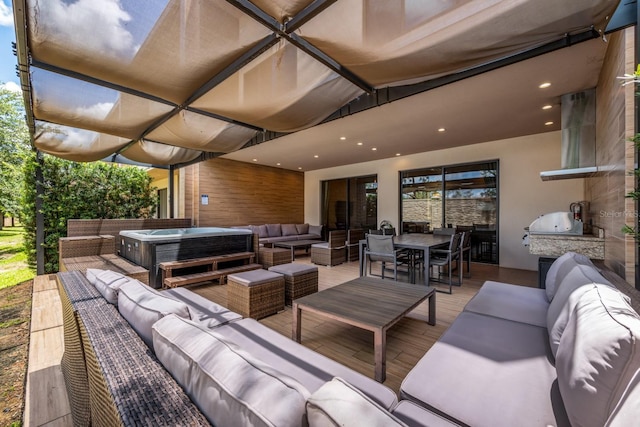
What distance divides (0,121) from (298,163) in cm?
1060

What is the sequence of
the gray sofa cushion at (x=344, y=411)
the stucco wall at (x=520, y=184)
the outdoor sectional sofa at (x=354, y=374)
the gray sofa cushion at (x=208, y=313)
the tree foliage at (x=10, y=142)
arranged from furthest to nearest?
the tree foliage at (x=10, y=142)
the stucco wall at (x=520, y=184)
the gray sofa cushion at (x=208, y=313)
the outdoor sectional sofa at (x=354, y=374)
the gray sofa cushion at (x=344, y=411)

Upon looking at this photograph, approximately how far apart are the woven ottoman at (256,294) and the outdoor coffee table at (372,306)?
71 centimetres

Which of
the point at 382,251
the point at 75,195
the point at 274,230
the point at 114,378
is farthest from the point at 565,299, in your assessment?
the point at 75,195

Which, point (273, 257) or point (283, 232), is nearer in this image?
point (273, 257)

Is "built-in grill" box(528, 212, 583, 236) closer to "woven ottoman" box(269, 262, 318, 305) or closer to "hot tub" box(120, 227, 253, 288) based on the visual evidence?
"woven ottoman" box(269, 262, 318, 305)

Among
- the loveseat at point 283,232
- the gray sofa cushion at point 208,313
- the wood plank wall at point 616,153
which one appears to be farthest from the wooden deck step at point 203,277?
the wood plank wall at point 616,153

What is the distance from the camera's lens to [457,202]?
21.0 ft

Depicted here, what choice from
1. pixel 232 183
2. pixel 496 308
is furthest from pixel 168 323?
pixel 232 183

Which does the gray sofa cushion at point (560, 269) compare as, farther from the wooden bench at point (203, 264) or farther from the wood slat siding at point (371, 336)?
the wooden bench at point (203, 264)

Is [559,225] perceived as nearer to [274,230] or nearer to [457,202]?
[457,202]

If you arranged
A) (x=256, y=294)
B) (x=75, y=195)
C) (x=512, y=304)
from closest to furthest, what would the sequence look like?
(x=512, y=304) → (x=256, y=294) → (x=75, y=195)

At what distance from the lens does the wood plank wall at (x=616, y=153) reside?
1.85 meters

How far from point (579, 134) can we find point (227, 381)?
4.67 m

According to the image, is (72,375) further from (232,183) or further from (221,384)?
(232,183)
